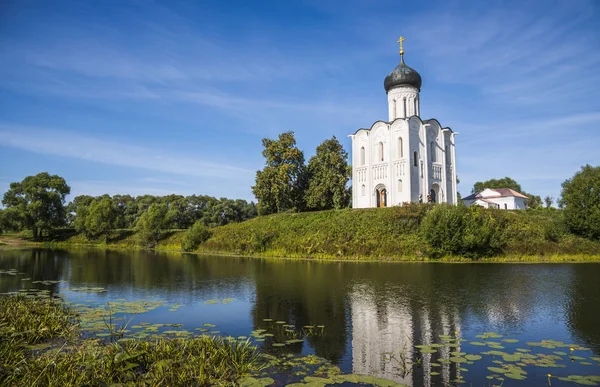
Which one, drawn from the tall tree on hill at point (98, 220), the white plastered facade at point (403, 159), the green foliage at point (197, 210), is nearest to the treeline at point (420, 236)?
the white plastered facade at point (403, 159)

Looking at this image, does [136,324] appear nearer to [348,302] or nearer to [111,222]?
[348,302]

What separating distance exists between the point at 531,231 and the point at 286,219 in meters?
23.3

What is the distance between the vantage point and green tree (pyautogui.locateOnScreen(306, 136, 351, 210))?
4934 cm

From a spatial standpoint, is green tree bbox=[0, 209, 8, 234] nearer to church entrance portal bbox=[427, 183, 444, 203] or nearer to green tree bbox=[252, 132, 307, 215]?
green tree bbox=[252, 132, 307, 215]

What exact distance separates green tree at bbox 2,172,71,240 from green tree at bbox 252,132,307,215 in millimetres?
33347

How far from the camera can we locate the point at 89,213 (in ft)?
201

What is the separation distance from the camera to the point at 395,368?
26.6 feet

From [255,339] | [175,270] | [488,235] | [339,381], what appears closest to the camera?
[339,381]

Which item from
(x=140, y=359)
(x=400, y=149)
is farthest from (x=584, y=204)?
(x=140, y=359)

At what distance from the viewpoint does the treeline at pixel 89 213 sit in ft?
180

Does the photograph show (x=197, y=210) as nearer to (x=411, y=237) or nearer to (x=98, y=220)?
(x=98, y=220)

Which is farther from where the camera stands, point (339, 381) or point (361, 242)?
point (361, 242)

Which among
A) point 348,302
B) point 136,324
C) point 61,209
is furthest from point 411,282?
point 61,209

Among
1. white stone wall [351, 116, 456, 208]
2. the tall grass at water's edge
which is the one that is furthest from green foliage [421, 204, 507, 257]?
the tall grass at water's edge
